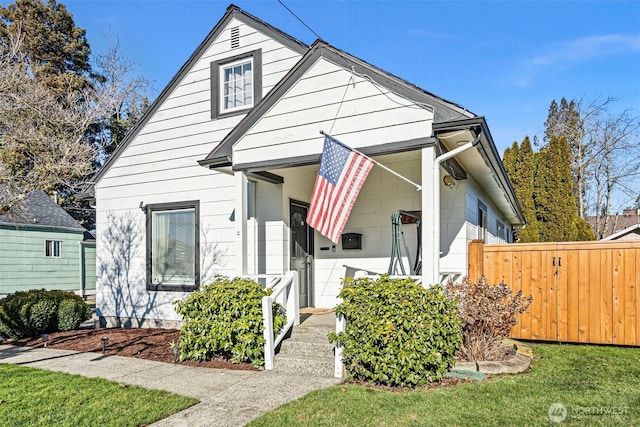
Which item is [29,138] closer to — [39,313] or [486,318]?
[39,313]

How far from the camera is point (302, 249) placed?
25.1 ft

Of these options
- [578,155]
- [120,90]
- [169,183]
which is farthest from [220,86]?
[578,155]

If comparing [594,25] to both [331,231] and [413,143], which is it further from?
[331,231]

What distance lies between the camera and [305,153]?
5922mm

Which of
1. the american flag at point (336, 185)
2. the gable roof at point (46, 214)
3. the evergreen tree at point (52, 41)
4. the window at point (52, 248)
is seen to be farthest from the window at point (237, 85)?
the evergreen tree at point (52, 41)

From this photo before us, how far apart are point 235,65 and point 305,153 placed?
11.4 feet

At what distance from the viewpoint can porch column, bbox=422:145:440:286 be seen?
4984 millimetres

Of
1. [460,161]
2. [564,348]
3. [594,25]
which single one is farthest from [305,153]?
[594,25]

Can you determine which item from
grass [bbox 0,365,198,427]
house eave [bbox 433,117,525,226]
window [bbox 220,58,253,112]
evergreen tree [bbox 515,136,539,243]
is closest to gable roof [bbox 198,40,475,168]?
house eave [bbox 433,117,525,226]

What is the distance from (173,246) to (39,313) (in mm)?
2694

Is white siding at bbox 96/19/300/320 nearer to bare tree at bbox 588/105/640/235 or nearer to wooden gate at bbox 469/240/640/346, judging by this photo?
A: wooden gate at bbox 469/240/640/346

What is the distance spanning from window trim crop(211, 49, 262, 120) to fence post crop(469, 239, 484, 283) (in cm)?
465

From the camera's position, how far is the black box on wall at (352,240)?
24.4 ft

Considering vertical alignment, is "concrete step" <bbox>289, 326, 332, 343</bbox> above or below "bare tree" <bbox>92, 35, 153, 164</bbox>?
below
